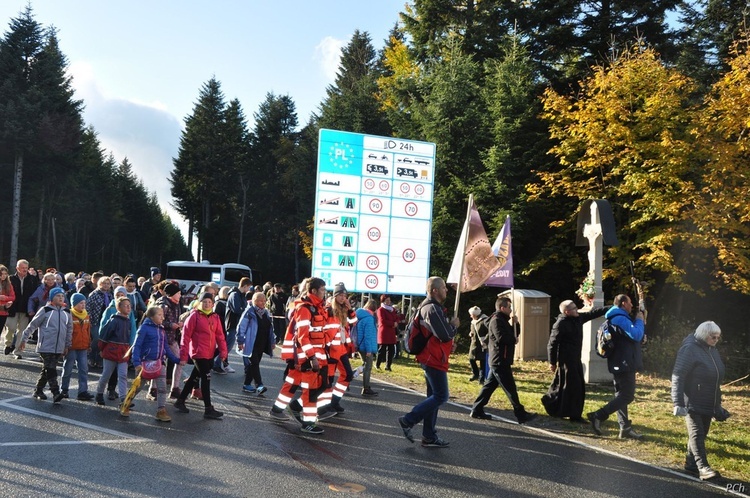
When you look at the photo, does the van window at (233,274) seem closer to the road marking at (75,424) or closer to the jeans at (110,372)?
the jeans at (110,372)

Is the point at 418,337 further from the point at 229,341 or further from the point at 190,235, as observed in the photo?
the point at 190,235

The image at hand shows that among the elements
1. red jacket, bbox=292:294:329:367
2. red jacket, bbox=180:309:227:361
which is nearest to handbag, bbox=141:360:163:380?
red jacket, bbox=180:309:227:361

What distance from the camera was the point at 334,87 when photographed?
5594cm

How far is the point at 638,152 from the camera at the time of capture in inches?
778

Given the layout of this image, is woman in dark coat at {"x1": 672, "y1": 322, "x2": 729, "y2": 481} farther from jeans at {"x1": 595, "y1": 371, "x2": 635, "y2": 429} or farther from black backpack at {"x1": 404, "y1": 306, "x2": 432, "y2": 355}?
black backpack at {"x1": 404, "y1": 306, "x2": 432, "y2": 355}

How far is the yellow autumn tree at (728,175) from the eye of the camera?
17.1 meters

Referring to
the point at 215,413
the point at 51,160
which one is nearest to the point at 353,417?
the point at 215,413

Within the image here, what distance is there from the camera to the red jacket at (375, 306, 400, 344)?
54.3 feet

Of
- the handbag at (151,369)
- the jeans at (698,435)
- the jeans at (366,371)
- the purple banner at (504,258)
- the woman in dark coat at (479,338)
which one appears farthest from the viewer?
the purple banner at (504,258)

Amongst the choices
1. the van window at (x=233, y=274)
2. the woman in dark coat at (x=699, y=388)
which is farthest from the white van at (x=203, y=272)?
the woman in dark coat at (x=699, y=388)

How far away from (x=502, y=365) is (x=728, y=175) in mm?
11054

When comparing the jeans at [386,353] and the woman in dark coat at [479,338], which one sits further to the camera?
the jeans at [386,353]

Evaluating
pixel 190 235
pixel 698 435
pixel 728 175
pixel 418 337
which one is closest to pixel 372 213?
pixel 728 175

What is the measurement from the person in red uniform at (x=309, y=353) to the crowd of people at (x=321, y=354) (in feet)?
0.05
